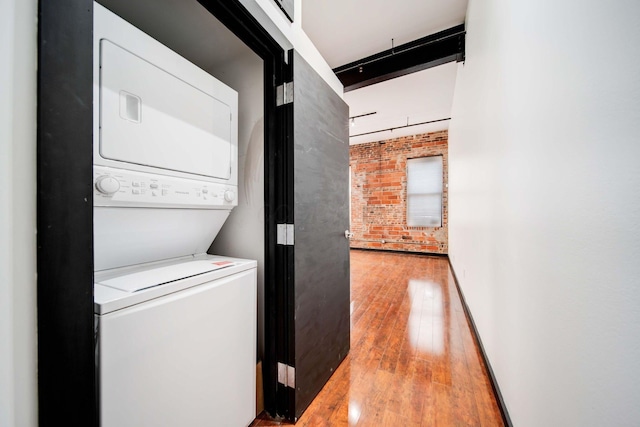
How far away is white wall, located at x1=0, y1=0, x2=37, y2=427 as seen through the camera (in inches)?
19.6

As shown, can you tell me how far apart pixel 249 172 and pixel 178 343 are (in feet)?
3.30

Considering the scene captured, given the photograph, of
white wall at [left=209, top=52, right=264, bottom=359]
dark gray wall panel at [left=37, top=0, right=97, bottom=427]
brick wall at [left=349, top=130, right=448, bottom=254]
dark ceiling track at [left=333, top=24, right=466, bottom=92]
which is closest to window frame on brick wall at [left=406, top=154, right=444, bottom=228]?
brick wall at [left=349, top=130, right=448, bottom=254]

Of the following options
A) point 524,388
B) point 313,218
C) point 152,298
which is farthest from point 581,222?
point 152,298

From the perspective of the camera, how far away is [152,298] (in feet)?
2.93

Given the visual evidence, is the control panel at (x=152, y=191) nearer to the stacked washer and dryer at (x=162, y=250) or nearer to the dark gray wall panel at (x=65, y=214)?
the stacked washer and dryer at (x=162, y=250)

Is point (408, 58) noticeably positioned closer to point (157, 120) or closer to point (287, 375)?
point (157, 120)

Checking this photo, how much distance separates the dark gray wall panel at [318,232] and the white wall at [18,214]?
982 mm

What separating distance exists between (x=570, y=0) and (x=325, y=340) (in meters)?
1.99

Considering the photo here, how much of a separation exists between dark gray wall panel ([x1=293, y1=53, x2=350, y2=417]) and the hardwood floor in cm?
17

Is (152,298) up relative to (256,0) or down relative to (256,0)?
down

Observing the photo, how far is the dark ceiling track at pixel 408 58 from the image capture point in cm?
260

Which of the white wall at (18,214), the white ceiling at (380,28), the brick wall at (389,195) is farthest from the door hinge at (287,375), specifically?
the brick wall at (389,195)

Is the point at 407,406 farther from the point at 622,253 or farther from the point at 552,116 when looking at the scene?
the point at 552,116

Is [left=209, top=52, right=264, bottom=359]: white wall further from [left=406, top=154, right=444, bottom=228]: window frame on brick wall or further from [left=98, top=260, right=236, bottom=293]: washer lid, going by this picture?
[left=406, top=154, right=444, bottom=228]: window frame on brick wall
